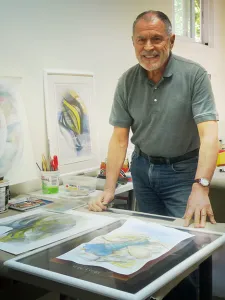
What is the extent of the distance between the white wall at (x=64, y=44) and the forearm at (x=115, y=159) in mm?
435

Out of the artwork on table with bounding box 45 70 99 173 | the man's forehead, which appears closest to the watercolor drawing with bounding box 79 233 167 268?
the man's forehead

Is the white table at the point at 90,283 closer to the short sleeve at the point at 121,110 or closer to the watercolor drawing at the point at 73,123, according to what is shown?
the short sleeve at the point at 121,110

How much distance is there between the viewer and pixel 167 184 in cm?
158

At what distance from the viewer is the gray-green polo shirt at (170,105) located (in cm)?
150

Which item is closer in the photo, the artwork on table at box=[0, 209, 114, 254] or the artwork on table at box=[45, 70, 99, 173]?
the artwork on table at box=[0, 209, 114, 254]

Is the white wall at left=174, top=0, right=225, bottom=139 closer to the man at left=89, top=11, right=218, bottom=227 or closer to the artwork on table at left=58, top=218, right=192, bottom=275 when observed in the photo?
the man at left=89, top=11, right=218, bottom=227

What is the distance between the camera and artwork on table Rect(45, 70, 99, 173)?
195 centimetres

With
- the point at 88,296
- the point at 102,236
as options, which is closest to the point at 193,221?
the point at 102,236

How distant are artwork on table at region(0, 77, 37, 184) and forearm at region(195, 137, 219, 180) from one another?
0.81 m

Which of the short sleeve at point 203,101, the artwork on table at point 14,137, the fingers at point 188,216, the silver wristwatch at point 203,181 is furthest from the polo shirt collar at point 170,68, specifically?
the artwork on table at point 14,137

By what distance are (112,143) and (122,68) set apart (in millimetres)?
946

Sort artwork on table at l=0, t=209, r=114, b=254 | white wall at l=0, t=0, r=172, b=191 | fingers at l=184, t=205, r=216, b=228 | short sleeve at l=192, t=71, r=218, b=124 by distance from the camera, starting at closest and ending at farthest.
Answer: artwork on table at l=0, t=209, r=114, b=254, fingers at l=184, t=205, r=216, b=228, short sleeve at l=192, t=71, r=218, b=124, white wall at l=0, t=0, r=172, b=191

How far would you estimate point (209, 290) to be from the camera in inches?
43.9

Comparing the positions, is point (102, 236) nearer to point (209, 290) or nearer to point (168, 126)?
point (209, 290)
